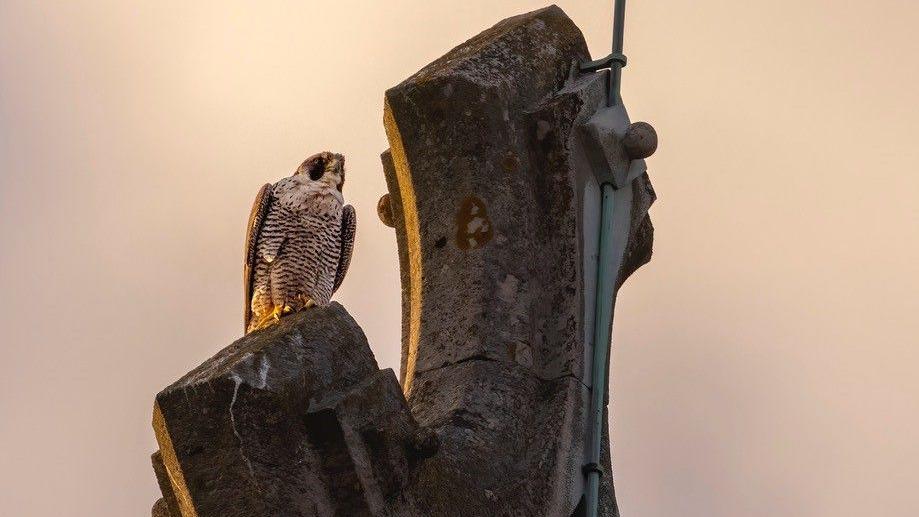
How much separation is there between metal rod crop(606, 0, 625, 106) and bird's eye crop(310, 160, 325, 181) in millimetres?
5042

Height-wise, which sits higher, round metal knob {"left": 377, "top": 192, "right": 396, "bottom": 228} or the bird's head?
the bird's head

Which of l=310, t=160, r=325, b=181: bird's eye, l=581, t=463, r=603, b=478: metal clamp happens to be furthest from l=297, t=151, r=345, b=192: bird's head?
l=581, t=463, r=603, b=478: metal clamp

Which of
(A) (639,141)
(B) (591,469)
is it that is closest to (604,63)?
(A) (639,141)

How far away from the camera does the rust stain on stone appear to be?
26.2 ft

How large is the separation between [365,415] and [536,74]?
2189 millimetres

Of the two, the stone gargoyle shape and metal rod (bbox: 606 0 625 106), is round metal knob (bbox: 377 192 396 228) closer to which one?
the stone gargoyle shape

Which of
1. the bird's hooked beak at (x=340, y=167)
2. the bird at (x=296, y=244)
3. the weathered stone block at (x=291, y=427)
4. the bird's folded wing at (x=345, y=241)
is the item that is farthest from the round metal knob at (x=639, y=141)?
the bird's hooked beak at (x=340, y=167)

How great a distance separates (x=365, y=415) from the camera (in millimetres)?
6727

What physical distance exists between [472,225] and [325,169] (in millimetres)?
5870

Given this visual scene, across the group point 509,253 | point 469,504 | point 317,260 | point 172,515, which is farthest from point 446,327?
point 317,260

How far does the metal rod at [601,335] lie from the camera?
25.4 feet

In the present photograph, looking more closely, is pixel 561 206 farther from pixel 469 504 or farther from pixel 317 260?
pixel 317 260

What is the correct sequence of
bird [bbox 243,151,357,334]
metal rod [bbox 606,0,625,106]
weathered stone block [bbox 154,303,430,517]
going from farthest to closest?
bird [bbox 243,151,357,334] → metal rod [bbox 606,0,625,106] → weathered stone block [bbox 154,303,430,517]

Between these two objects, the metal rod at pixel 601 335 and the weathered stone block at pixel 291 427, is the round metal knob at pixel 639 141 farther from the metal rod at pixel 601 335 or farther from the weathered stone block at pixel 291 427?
the weathered stone block at pixel 291 427
